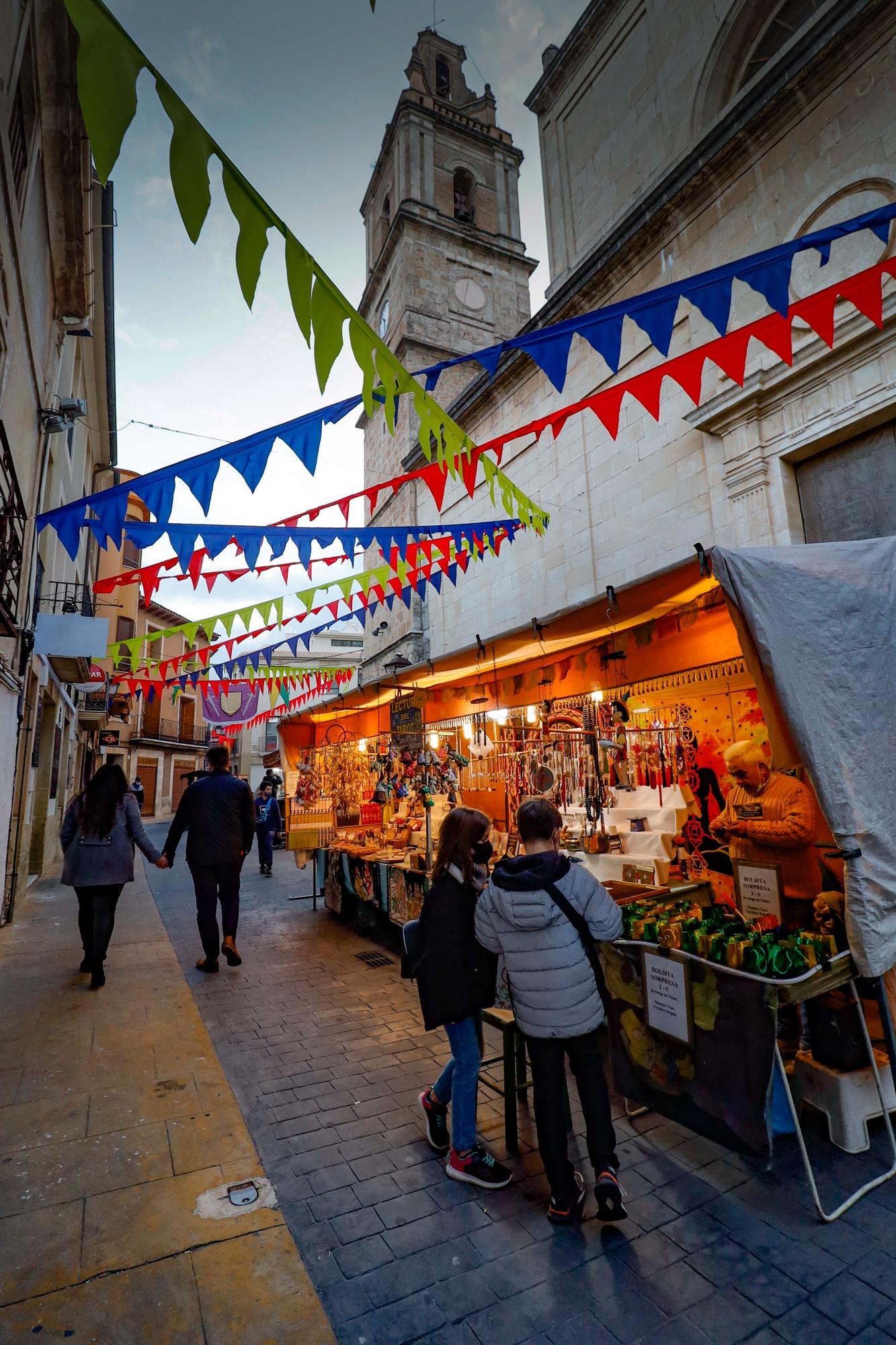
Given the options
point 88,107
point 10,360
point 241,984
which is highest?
point 10,360

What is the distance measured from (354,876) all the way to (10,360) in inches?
245

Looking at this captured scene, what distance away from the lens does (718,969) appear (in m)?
2.84

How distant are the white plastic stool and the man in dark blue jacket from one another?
447 cm

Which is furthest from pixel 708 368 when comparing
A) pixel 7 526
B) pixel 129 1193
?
pixel 129 1193

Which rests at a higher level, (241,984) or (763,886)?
(763,886)

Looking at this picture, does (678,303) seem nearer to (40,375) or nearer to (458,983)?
(458,983)

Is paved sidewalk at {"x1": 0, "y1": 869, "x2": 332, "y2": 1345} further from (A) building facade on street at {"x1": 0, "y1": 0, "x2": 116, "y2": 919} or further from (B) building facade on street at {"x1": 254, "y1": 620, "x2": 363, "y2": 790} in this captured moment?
(B) building facade on street at {"x1": 254, "y1": 620, "x2": 363, "y2": 790}

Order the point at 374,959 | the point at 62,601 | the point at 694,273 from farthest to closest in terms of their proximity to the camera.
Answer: the point at 62,601 → the point at 694,273 → the point at 374,959

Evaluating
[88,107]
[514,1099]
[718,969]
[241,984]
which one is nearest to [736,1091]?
[718,969]

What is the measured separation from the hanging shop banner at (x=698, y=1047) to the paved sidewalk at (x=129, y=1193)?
5.62ft

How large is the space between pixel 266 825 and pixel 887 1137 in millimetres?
11043

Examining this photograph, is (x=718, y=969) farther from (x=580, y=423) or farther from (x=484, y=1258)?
(x=580, y=423)

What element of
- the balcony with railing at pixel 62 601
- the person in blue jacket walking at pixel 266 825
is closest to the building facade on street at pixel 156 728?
the person in blue jacket walking at pixel 266 825

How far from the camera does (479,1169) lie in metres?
2.81
